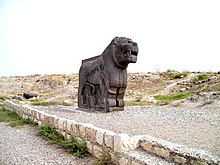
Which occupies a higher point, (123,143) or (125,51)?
(125,51)

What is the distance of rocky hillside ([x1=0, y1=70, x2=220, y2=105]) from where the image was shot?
14.9m

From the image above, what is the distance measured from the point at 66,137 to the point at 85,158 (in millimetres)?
1345

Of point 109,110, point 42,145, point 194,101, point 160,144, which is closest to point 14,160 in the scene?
point 42,145

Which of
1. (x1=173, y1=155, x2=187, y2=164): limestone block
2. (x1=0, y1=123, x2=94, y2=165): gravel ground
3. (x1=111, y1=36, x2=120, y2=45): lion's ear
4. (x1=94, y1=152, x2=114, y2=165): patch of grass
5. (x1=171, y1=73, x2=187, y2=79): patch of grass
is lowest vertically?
(x1=0, y1=123, x2=94, y2=165): gravel ground

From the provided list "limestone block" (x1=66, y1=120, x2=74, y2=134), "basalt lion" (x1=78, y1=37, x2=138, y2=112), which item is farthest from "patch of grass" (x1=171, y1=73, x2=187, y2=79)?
"limestone block" (x1=66, y1=120, x2=74, y2=134)

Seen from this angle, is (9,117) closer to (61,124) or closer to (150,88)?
(61,124)

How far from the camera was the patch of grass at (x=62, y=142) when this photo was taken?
210 inches

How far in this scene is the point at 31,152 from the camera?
580 cm

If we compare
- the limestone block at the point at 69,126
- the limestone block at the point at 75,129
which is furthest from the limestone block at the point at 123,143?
the limestone block at the point at 69,126

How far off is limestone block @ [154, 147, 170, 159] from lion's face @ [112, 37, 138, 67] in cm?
569

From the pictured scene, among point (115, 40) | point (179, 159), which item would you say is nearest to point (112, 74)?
point (115, 40)

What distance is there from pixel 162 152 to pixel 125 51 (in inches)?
235

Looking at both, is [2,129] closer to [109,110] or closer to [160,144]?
[109,110]

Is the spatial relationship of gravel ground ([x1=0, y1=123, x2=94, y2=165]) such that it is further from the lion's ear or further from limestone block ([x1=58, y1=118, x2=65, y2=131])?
the lion's ear
